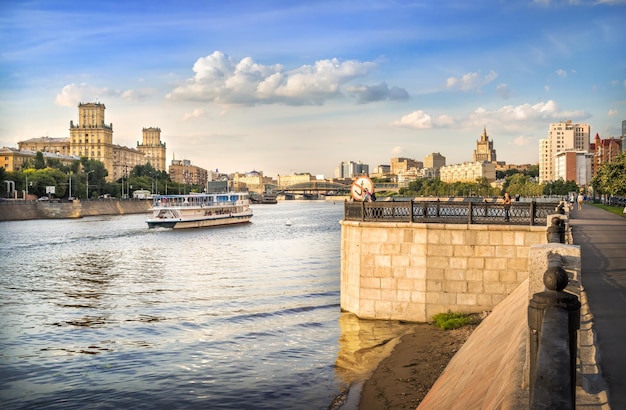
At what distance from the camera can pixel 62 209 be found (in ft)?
371

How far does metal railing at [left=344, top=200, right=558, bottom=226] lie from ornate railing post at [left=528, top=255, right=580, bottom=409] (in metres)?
14.2

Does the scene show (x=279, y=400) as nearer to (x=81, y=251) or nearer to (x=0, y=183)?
(x=81, y=251)

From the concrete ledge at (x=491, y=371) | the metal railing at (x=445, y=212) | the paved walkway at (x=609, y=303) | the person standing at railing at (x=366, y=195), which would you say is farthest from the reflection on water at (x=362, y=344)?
the paved walkway at (x=609, y=303)

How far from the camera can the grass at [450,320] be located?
57.0 feet

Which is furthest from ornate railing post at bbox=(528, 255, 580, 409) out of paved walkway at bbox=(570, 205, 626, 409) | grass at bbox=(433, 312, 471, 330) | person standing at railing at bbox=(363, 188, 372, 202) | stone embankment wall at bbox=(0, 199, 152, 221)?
stone embankment wall at bbox=(0, 199, 152, 221)

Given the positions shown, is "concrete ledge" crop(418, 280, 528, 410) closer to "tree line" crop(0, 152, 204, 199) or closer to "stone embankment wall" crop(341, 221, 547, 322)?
"stone embankment wall" crop(341, 221, 547, 322)

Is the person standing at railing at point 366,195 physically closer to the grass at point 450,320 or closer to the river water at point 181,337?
the river water at point 181,337

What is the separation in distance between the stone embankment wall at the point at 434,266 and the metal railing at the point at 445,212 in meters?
0.44

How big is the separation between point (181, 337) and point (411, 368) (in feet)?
29.2

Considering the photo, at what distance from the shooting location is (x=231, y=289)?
102 feet

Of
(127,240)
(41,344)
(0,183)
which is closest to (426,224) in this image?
(41,344)

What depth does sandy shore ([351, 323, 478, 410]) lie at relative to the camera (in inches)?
531

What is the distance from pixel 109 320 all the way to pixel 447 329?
13.8 metres

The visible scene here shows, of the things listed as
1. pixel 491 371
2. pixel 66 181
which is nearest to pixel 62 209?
pixel 66 181
